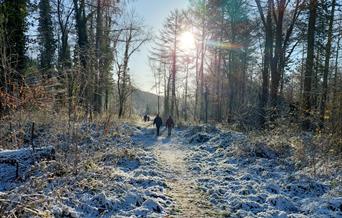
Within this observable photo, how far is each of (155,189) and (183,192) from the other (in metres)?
0.76

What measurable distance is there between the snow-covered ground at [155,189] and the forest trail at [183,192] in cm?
2

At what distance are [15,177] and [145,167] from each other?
403cm

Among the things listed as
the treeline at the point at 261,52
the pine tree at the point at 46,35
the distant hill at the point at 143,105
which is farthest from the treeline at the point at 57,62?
the distant hill at the point at 143,105

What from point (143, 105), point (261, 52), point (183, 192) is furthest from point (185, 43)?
point (143, 105)

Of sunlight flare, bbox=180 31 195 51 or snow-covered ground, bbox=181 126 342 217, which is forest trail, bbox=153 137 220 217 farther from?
sunlight flare, bbox=180 31 195 51

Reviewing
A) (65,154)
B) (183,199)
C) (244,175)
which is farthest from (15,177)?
(244,175)

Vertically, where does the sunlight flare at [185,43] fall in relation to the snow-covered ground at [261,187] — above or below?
above

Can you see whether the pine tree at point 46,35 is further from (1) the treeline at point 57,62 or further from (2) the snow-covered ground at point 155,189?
(2) the snow-covered ground at point 155,189

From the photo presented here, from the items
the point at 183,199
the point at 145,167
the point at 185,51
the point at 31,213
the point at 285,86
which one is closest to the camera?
Answer: the point at 31,213

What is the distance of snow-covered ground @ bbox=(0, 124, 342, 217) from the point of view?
6188 millimetres

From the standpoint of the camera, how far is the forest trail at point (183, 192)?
689cm

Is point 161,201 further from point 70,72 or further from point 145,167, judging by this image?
point 70,72

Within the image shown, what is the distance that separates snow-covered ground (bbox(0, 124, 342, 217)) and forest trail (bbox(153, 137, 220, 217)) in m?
0.02

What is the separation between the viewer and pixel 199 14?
32031mm
